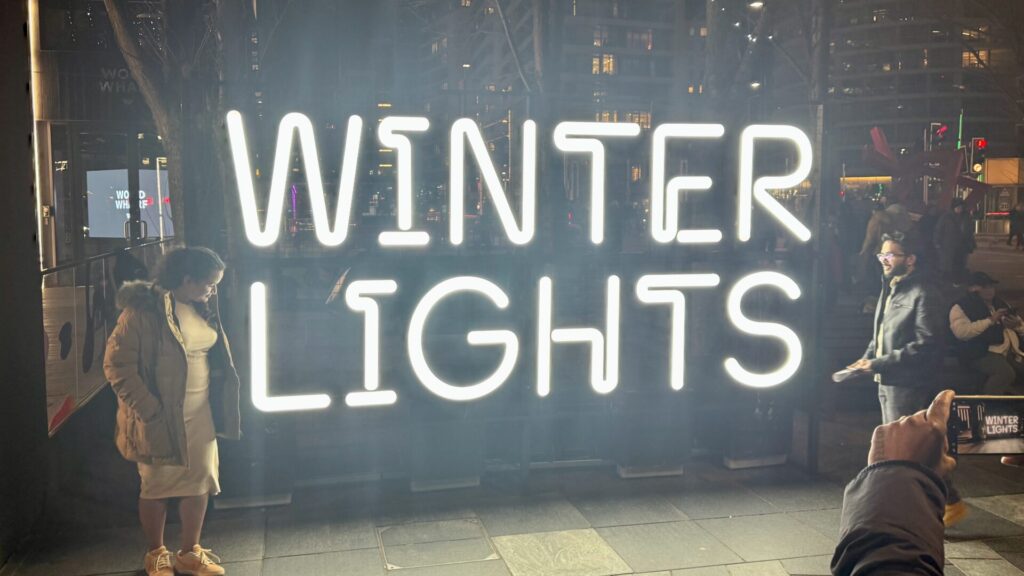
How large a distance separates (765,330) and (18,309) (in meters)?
5.90

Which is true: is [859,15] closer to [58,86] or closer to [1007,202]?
[1007,202]

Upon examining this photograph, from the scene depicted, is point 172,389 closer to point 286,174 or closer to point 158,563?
point 158,563

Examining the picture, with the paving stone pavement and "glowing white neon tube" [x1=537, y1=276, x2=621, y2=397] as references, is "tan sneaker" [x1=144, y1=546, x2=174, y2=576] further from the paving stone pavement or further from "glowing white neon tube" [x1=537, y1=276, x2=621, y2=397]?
"glowing white neon tube" [x1=537, y1=276, x2=621, y2=397]

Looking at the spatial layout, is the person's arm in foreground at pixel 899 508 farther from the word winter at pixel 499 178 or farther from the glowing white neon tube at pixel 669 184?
the glowing white neon tube at pixel 669 184

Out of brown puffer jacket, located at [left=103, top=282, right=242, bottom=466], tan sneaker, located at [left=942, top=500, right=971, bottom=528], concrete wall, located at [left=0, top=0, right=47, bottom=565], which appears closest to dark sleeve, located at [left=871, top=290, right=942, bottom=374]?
tan sneaker, located at [left=942, top=500, right=971, bottom=528]

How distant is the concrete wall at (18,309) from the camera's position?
605cm

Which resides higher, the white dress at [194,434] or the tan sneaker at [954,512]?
the white dress at [194,434]

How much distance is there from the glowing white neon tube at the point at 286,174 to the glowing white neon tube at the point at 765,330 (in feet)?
11.1

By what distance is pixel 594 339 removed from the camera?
719 cm

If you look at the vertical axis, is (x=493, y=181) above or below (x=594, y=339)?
Result: above

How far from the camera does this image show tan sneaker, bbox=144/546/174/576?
5.57 metres

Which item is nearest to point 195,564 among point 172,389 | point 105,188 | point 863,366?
point 172,389

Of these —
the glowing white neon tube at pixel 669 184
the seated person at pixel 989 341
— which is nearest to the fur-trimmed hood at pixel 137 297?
the glowing white neon tube at pixel 669 184

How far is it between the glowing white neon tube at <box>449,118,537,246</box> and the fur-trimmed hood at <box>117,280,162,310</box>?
2.38 m
